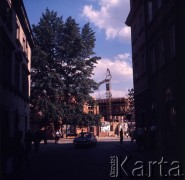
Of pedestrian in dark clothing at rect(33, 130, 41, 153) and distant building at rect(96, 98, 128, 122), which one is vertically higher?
distant building at rect(96, 98, 128, 122)

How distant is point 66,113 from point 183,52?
3388cm

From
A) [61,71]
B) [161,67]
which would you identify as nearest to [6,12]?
[161,67]

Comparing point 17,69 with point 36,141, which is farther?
point 17,69

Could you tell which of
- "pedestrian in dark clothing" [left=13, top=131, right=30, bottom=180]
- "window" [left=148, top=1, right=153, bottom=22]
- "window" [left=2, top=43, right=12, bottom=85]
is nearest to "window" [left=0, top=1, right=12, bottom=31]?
"window" [left=2, top=43, right=12, bottom=85]

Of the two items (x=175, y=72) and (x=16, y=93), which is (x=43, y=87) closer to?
(x=16, y=93)

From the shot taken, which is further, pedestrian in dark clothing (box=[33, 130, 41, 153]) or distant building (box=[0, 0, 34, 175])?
pedestrian in dark clothing (box=[33, 130, 41, 153])

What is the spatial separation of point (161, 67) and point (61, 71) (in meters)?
31.3

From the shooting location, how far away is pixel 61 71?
1996 inches

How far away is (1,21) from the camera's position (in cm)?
1877

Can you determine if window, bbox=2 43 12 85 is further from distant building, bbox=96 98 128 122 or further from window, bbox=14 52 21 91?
distant building, bbox=96 98 128 122

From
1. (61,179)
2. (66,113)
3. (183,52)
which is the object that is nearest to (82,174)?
(61,179)

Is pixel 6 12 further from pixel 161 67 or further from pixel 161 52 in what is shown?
pixel 161 67

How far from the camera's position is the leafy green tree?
4853 centimetres

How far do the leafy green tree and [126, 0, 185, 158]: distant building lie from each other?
20.2 metres
